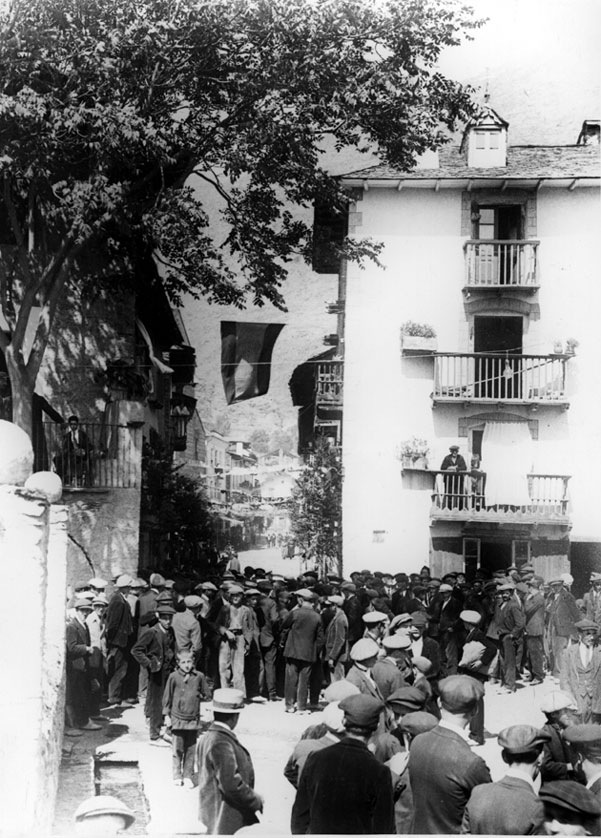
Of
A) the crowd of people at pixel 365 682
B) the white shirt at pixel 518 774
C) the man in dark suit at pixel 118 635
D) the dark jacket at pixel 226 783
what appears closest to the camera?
the white shirt at pixel 518 774

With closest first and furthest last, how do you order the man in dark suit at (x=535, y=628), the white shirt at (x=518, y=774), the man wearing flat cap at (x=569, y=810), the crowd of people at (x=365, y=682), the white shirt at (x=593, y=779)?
1. the man wearing flat cap at (x=569, y=810)
2. the white shirt at (x=518, y=774)
3. the crowd of people at (x=365, y=682)
4. the white shirt at (x=593, y=779)
5. the man in dark suit at (x=535, y=628)

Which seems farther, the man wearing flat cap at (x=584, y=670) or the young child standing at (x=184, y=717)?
the man wearing flat cap at (x=584, y=670)

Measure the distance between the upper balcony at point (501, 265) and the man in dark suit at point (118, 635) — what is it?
410 centimetres

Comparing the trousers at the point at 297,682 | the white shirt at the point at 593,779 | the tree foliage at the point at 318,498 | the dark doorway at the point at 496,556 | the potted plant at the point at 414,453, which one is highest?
the potted plant at the point at 414,453

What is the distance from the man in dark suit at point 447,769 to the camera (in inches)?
183

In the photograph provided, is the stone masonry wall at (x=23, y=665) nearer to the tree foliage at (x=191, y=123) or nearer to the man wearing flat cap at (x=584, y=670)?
the tree foliage at (x=191, y=123)

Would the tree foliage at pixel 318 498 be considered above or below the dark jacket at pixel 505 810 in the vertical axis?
above

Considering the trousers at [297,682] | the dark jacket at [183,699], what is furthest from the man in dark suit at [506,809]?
the trousers at [297,682]

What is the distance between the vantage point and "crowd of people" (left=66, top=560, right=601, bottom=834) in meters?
4.63

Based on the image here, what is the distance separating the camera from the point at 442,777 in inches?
184

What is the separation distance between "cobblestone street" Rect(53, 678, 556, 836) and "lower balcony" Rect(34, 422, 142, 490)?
202 cm

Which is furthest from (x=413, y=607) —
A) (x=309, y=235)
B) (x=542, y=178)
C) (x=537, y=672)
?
(x=542, y=178)

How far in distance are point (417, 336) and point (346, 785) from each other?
15.4 ft

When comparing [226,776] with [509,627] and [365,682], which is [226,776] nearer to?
[365,682]
